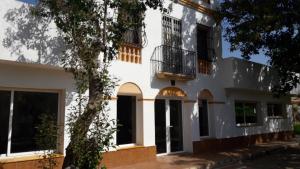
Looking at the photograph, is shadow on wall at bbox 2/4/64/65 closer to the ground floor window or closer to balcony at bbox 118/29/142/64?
balcony at bbox 118/29/142/64

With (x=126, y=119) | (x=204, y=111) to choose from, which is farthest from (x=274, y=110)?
(x=126, y=119)

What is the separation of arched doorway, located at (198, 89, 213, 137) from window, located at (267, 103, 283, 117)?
22.8ft

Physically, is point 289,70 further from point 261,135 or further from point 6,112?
point 6,112

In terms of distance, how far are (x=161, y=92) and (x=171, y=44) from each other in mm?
2289

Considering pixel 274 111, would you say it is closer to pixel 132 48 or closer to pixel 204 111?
pixel 204 111

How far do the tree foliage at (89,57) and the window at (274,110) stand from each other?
49.4 feet

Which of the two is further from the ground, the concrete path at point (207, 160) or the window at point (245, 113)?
the window at point (245, 113)

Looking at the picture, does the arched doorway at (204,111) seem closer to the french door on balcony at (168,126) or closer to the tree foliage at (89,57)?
the french door on balcony at (168,126)

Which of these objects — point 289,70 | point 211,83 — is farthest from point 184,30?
point 289,70

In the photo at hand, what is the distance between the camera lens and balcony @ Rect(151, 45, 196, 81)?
42.2 feet

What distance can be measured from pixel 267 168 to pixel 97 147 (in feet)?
22.9

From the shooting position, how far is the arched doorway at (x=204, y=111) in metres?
15.3

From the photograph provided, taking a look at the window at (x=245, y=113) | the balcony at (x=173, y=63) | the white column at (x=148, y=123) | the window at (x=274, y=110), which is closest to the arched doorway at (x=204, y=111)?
the balcony at (x=173, y=63)

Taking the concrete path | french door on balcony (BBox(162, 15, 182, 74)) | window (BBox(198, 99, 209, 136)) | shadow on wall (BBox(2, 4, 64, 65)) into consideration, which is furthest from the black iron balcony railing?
window (BBox(198, 99, 209, 136))
